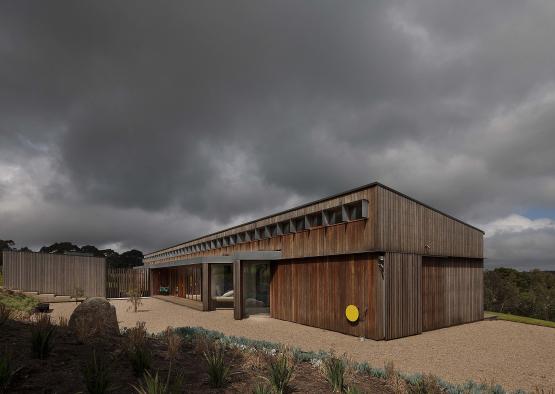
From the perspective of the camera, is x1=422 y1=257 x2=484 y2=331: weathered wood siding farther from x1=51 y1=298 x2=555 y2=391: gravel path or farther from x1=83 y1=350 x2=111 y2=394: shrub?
x1=83 y1=350 x2=111 y2=394: shrub

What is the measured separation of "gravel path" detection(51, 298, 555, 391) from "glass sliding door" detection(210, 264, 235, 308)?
2.94 meters

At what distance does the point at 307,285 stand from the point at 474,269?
1060cm

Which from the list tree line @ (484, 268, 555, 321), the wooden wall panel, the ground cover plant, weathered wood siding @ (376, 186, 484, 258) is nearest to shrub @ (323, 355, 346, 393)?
the ground cover plant

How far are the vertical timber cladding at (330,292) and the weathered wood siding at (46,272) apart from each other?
1516 centimetres

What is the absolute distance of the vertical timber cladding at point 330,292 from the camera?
46.6ft

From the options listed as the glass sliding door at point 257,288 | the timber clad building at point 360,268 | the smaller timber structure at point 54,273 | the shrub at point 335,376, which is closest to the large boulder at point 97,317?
the shrub at point 335,376

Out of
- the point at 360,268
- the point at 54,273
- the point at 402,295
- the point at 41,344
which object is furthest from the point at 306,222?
the point at 54,273

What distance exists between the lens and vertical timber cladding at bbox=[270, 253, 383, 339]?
14.2m

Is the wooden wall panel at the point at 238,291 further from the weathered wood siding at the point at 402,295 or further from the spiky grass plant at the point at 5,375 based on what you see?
the spiky grass plant at the point at 5,375

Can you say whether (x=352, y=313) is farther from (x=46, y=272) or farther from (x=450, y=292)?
(x=46, y=272)

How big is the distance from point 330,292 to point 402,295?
9.64 feet

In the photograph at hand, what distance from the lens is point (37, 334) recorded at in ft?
20.8

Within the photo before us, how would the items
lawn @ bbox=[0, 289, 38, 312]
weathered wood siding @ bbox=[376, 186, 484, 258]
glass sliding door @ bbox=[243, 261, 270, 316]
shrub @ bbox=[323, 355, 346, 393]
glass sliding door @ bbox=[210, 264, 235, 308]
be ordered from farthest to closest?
glass sliding door @ bbox=[210, 264, 235, 308] → glass sliding door @ bbox=[243, 261, 270, 316] → lawn @ bbox=[0, 289, 38, 312] → weathered wood siding @ bbox=[376, 186, 484, 258] → shrub @ bbox=[323, 355, 346, 393]

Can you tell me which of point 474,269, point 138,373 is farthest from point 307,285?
point 138,373
